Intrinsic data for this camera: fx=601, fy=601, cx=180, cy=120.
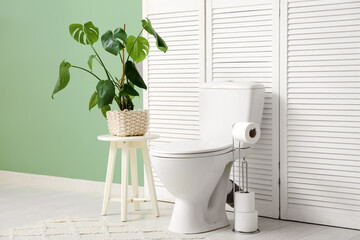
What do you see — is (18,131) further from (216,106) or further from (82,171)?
(216,106)

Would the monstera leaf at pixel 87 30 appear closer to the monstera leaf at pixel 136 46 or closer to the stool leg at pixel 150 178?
the monstera leaf at pixel 136 46

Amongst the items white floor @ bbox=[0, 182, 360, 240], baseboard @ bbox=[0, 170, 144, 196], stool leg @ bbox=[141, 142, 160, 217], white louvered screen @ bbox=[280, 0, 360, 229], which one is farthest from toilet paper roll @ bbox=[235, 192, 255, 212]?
baseboard @ bbox=[0, 170, 144, 196]

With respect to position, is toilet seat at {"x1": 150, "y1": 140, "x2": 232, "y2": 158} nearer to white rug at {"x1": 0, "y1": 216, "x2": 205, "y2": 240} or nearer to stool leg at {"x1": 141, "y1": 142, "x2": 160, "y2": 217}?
stool leg at {"x1": 141, "y1": 142, "x2": 160, "y2": 217}

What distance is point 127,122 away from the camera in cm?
349

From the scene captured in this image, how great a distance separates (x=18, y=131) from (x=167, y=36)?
173 centimetres

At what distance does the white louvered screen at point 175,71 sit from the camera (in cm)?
386

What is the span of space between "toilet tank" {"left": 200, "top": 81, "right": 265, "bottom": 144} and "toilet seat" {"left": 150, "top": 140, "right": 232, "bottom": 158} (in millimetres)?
145

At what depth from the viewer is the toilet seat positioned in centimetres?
314

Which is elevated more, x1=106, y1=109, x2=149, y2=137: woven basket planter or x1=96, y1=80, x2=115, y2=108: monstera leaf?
x1=96, y1=80, x2=115, y2=108: monstera leaf

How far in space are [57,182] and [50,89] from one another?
734 mm

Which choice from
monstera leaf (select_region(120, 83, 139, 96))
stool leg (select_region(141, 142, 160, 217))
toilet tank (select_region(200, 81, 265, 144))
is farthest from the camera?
stool leg (select_region(141, 142, 160, 217))

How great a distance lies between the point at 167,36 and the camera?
13.0 ft

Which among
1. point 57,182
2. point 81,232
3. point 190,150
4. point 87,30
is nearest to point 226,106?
point 190,150

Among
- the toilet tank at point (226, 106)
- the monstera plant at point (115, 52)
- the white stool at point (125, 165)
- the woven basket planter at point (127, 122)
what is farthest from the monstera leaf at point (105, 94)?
the toilet tank at point (226, 106)
